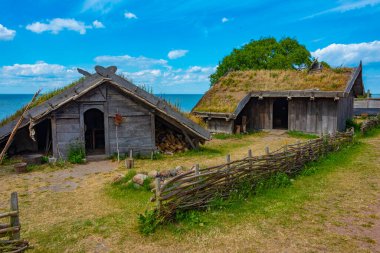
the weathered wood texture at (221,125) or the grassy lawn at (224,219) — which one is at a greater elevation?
the weathered wood texture at (221,125)

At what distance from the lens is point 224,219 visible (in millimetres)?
6590

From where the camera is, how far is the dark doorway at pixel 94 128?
52.1 feet

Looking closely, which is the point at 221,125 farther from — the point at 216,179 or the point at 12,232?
the point at 12,232

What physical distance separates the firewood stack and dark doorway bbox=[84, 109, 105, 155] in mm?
3210

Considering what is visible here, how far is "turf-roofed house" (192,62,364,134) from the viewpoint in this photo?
58.8 feet

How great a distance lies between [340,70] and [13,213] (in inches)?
769

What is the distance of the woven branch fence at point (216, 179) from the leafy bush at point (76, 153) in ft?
21.0

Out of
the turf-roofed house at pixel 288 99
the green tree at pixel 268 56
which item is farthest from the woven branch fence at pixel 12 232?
the green tree at pixel 268 56

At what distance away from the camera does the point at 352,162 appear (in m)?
11.7

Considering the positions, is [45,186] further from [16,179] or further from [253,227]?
[253,227]

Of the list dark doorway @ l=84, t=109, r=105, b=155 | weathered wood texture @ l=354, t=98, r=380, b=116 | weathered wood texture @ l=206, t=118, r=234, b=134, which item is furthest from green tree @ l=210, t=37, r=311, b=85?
dark doorway @ l=84, t=109, r=105, b=155

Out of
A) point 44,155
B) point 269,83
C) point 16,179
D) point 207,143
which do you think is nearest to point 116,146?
point 44,155

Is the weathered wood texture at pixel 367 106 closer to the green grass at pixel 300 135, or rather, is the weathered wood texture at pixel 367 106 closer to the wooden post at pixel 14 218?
the green grass at pixel 300 135

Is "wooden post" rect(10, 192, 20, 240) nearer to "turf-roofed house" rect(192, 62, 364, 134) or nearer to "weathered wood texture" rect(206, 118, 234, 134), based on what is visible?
"turf-roofed house" rect(192, 62, 364, 134)
